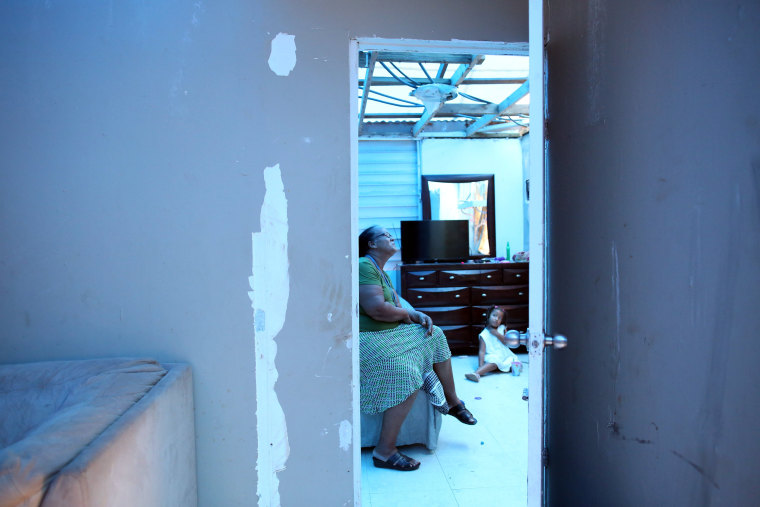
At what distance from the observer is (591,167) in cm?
167

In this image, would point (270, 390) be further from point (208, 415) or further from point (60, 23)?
point (60, 23)

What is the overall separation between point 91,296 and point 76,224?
0.28 meters

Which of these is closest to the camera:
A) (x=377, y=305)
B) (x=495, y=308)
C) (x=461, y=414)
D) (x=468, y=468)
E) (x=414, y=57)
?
(x=468, y=468)

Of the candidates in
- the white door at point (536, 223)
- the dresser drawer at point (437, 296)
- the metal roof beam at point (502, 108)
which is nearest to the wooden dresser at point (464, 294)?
the dresser drawer at point (437, 296)

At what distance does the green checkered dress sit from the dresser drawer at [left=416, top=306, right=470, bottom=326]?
75.9 inches

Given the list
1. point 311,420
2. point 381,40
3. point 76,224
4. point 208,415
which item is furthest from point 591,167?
point 76,224

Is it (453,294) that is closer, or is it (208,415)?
(208,415)

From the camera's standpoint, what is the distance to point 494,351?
14.2 ft

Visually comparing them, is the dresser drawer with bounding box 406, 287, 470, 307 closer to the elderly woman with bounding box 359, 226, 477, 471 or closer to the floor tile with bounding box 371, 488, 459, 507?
the elderly woman with bounding box 359, 226, 477, 471

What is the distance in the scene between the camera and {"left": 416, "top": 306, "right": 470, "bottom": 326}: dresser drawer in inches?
191

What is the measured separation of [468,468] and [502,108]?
3.04m

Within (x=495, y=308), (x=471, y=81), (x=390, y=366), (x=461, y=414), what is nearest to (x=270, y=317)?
(x=390, y=366)

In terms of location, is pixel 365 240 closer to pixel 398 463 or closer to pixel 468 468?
pixel 398 463

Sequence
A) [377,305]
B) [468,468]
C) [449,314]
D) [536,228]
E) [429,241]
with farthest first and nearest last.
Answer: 1. [429,241]
2. [449,314]
3. [377,305]
4. [468,468]
5. [536,228]
